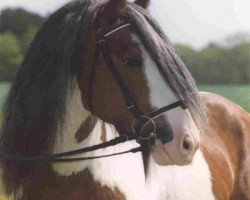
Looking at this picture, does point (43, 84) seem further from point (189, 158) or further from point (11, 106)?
point (189, 158)

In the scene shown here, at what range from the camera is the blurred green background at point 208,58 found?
527 cm

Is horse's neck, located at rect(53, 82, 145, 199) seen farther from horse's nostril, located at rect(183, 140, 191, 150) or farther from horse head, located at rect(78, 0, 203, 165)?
horse's nostril, located at rect(183, 140, 191, 150)

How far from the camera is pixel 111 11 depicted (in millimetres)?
2566

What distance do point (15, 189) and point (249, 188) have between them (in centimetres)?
197

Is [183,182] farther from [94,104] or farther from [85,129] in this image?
[94,104]

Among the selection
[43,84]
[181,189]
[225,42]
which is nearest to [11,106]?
[43,84]

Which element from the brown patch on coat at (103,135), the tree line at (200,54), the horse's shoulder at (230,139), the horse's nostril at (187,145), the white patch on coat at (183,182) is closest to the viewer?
the horse's nostril at (187,145)

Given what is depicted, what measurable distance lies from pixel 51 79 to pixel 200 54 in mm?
4780

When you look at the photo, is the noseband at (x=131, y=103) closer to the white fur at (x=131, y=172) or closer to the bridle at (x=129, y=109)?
the bridle at (x=129, y=109)

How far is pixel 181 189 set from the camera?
343cm

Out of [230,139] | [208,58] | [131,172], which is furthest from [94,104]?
[208,58]

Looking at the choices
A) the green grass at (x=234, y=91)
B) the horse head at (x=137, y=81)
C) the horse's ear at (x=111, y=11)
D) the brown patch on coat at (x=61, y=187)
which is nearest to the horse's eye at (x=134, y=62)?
the horse head at (x=137, y=81)

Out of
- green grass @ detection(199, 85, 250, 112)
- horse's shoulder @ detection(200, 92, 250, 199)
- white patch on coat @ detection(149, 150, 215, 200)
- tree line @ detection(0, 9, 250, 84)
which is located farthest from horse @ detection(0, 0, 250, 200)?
green grass @ detection(199, 85, 250, 112)

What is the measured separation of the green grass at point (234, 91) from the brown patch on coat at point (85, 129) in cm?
369
